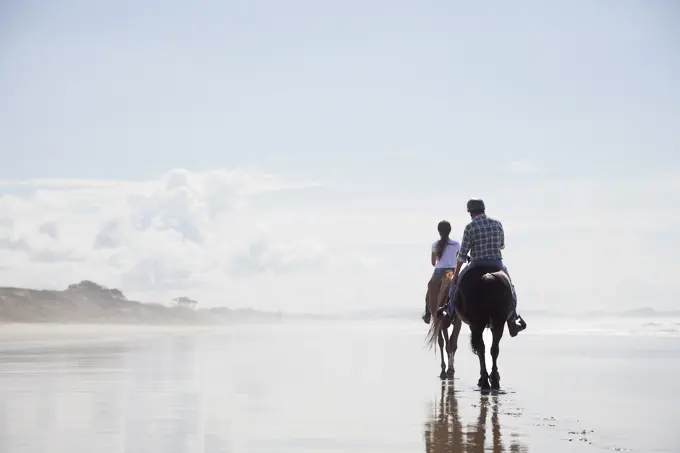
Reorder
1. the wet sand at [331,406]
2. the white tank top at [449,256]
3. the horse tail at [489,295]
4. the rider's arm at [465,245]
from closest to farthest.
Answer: the wet sand at [331,406] < the horse tail at [489,295] < the rider's arm at [465,245] < the white tank top at [449,256]

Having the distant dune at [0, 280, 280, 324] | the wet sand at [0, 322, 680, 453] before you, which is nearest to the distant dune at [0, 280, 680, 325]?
the distant dune at [0, 280, 280, 324]

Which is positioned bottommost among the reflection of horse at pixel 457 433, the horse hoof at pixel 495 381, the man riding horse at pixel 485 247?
the reflection of horse at pixel 457 433

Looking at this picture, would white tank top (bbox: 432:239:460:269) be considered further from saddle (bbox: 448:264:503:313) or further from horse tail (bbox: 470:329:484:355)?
horse tail (bbox: 470:329:484:355)

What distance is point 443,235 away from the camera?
1541cm

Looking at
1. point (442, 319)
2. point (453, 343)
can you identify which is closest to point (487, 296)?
point (442, 319)

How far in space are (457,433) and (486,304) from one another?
4.35 m

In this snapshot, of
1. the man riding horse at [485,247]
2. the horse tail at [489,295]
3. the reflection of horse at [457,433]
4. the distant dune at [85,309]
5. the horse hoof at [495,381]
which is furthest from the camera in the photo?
the distant dune at [85,309]

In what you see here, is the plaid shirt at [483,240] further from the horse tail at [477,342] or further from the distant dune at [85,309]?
the distant dune at [85,309]

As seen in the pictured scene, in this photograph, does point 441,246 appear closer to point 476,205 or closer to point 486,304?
point 476,205

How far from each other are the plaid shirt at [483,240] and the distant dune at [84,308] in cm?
4835

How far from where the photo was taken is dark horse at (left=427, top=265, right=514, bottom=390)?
12.6 meters

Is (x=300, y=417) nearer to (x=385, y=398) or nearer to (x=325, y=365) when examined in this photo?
(x=385, y=398)

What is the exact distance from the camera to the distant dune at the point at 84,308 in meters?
61.9

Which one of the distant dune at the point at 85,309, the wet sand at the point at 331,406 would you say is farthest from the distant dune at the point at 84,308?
the wet sand at the point at 331,406
